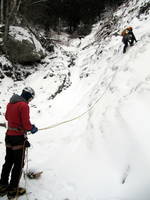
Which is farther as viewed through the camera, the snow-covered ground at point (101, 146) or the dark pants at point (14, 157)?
the snow-covered ground at point (101, 146)

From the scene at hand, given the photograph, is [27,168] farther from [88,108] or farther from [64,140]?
[88,108]

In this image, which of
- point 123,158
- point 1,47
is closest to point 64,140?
point 123,158

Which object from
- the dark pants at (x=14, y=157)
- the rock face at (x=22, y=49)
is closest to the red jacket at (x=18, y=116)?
the dark pants at (x=14, y=157)

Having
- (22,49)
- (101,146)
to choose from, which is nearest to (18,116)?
(101,146)

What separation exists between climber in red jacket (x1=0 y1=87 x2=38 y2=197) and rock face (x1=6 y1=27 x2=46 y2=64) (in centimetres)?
1122

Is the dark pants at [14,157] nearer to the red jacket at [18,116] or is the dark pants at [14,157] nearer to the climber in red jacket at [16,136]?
the climber in red jacket at [16,136]

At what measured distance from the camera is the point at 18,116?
419 cm

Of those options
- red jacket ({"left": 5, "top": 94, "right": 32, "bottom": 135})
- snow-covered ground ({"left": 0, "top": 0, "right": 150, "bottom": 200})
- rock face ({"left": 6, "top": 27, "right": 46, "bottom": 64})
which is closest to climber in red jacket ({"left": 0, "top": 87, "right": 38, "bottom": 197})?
red jacket ({"left": 5, "top": 94, "right": 32, "bottom": 135})

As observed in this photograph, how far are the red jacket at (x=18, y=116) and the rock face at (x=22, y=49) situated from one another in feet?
37.0

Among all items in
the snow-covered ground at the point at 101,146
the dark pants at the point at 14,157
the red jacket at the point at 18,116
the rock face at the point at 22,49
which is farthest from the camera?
the rock face at the point at 22,49

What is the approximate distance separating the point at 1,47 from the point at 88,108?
9673mm

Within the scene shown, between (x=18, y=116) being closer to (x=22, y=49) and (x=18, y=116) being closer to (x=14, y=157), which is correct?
(x=14, y=157)

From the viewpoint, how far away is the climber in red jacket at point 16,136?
415 cm

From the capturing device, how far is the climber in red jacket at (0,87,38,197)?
4.15 meters
